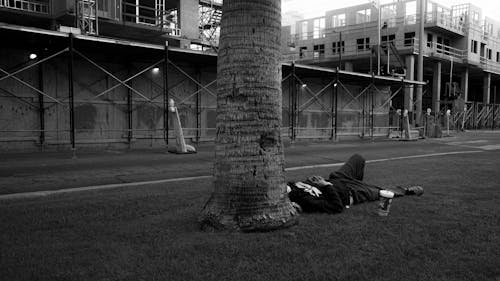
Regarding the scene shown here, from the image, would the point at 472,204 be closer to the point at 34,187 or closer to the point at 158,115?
the point at 34,187

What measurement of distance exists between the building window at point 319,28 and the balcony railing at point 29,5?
33783 millimetres

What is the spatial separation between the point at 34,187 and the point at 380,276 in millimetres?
6301

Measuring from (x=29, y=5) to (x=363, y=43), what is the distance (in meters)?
32.9

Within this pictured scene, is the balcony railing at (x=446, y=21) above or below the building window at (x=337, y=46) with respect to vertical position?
above

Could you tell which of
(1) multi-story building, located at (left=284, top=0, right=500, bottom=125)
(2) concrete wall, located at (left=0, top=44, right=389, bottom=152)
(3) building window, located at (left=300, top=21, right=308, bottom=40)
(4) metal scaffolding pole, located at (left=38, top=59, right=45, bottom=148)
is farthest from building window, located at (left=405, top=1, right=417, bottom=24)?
(4) metal scaffolding pole, located at (left=38, top=59, right=45, bottom=148)

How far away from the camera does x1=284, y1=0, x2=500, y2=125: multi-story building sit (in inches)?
1571

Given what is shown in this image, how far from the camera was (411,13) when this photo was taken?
4391 centimetres

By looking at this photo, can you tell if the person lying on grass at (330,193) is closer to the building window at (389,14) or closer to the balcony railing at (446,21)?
the balcony railing at (446,21)

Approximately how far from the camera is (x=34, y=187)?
7344 millimetres

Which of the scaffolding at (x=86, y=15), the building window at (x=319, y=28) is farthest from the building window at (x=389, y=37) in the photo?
the scaffolding at (x=86, y=15)

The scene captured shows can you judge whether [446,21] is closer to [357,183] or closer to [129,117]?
[129,117]

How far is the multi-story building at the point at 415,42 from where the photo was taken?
3991cm

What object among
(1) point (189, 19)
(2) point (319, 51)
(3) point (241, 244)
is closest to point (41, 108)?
(3) point (241, 244)

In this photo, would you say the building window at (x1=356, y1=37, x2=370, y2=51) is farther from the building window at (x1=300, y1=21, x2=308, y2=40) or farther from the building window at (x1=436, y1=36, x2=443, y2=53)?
the building window at (x1=300, y1=21, x2=308, y2=40)
